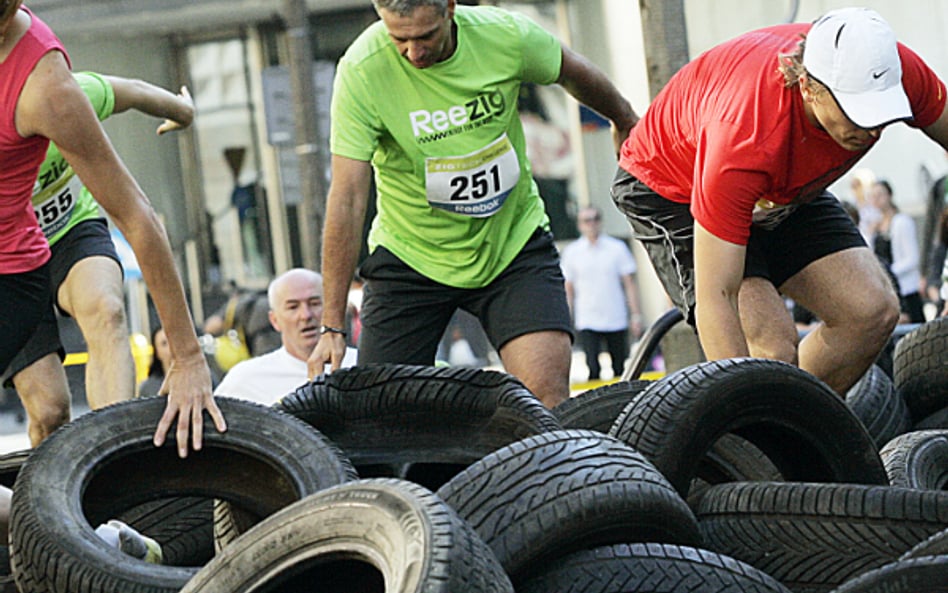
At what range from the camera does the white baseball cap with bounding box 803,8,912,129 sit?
376 centimetres

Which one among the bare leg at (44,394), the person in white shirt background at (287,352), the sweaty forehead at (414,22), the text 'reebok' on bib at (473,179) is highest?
the sweaty forehead at (414,22)

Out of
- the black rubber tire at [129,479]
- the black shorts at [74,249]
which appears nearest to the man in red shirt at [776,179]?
the black rubber tire at [129,479]

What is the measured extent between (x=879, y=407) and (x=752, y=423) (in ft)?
4.75

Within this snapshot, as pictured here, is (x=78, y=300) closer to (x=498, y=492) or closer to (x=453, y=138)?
(x=453, y=138)

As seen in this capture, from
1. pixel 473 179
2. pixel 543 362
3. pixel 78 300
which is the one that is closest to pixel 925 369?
pixel 543 362

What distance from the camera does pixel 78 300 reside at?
5410 mm

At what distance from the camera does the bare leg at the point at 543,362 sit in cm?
484

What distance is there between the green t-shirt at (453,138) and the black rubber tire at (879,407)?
1.24 m

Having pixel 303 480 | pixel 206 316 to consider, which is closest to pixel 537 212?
pixel 303 480

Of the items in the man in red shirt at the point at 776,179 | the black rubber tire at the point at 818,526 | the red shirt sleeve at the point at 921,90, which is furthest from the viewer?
→ the red shirt sleeve at the point at 921,90

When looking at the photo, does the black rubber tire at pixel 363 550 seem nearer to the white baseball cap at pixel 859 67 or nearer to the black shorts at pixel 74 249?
the white baseball cap at pixel 859 67

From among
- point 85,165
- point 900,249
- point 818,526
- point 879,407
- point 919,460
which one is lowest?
point 900,249

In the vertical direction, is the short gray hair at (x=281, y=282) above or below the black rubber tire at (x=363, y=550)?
below

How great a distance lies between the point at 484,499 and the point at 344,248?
183 centimetres
